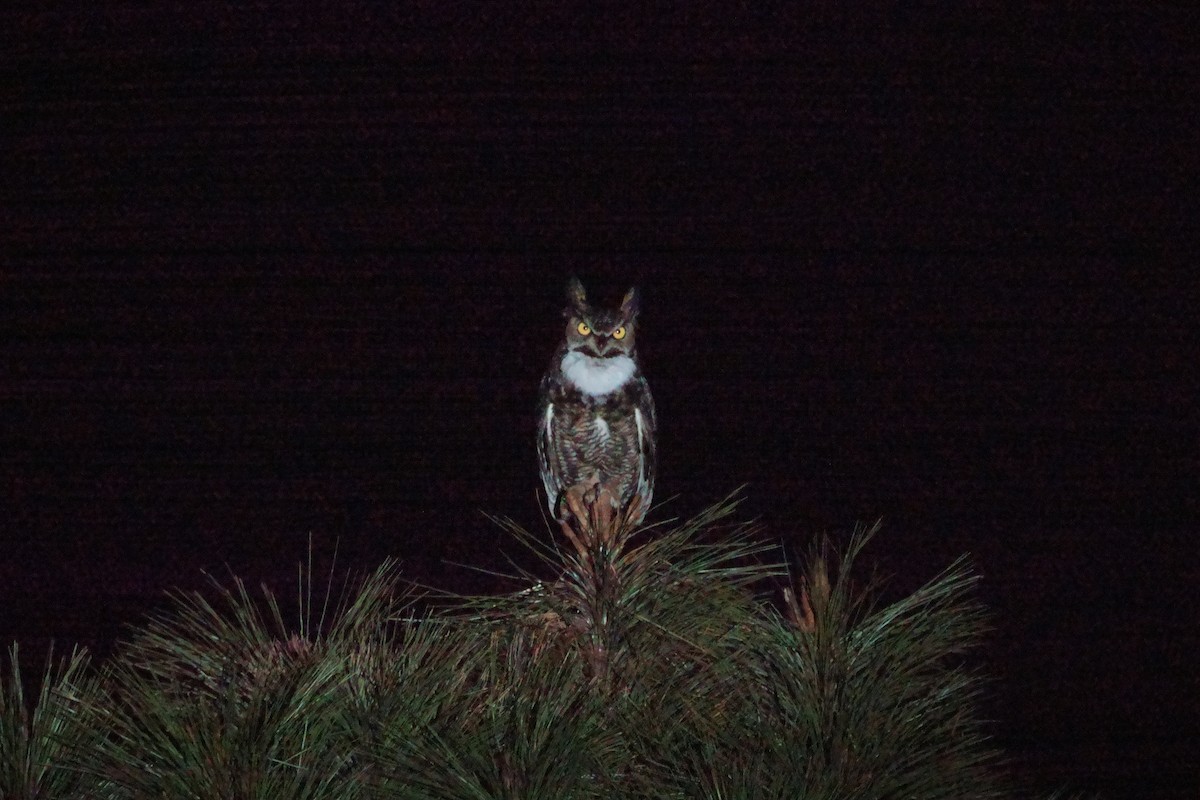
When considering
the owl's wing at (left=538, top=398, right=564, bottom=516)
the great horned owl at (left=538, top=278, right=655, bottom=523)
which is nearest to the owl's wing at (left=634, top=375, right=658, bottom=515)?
the great horned owl at (left=538, top=278, right=655, bottom=523)

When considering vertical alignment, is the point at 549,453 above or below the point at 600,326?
below

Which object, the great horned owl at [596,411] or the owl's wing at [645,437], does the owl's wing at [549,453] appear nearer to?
the great horned owl at [596,411]

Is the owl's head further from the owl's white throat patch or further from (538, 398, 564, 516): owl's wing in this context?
(538, 398, 564, 516): owl's wing

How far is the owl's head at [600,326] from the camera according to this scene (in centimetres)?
168

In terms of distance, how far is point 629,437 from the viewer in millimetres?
1773

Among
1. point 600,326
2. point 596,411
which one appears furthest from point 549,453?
point 600,326

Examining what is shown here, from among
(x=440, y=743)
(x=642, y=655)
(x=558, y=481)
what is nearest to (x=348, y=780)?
(x=440, y=743)

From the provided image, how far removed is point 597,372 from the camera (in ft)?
5.67

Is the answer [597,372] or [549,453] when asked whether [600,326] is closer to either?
[597,372]

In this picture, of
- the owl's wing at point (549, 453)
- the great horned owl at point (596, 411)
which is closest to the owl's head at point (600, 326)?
the great horned owl at point (596, 411)

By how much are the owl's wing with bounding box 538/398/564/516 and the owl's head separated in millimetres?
111

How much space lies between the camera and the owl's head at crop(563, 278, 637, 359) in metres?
1.68

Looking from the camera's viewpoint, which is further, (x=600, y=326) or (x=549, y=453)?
(x=549, y=453)

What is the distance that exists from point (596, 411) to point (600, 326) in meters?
0.13
